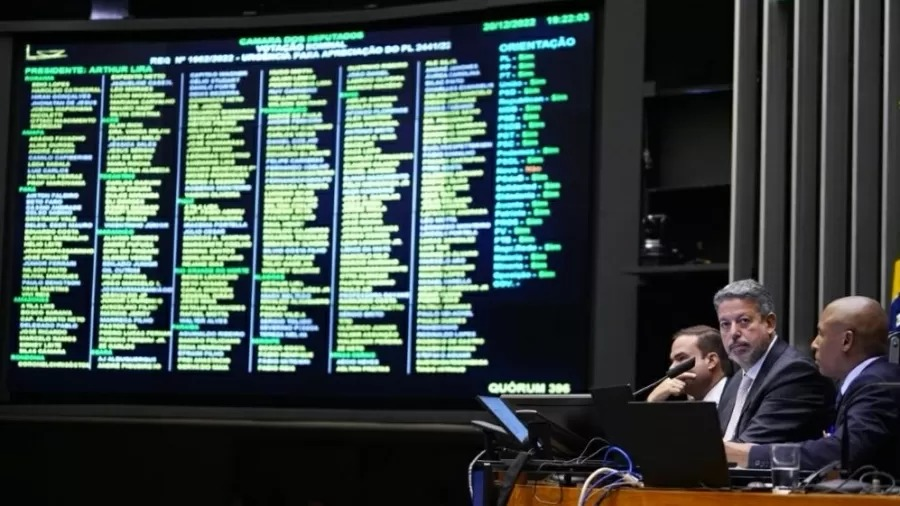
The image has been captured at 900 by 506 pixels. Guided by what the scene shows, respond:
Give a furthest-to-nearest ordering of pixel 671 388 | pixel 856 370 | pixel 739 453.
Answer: pixel 671 388 → pixel 856 370 → pixel 739 453

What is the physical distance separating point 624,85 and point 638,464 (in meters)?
3.11

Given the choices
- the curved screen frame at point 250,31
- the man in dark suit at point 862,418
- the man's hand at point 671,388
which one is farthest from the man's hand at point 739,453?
the curved screen frame at point 250,31

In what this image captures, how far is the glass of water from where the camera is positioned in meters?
3.36

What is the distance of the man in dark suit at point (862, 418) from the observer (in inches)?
158

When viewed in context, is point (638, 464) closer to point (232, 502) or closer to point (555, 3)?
point (555, 3)

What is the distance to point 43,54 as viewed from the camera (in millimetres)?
7363

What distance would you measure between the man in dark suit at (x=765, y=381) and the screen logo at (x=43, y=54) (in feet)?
13.1

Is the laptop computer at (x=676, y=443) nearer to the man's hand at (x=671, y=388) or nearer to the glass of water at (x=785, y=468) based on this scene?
the glass of water at (x=785, y=468)

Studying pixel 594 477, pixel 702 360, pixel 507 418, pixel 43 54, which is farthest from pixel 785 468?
pixel 43 54

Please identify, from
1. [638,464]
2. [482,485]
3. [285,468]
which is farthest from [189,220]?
[638,464]

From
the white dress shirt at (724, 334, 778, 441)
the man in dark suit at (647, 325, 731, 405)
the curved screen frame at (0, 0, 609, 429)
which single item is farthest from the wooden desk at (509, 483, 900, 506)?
the curved screen frame at (0, 0, 609, 429)

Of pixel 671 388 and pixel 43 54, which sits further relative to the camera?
pixel 43 54

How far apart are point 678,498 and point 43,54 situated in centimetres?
501

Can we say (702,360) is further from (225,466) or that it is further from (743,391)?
(225,466)
